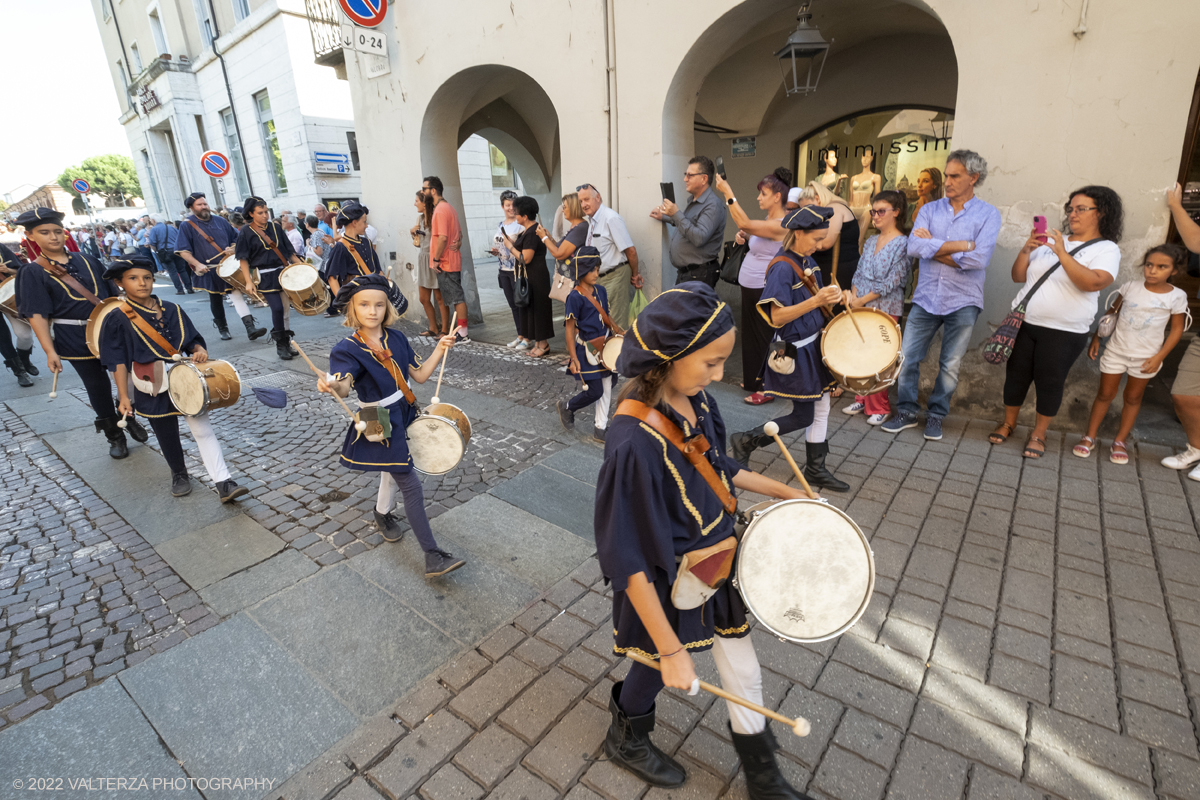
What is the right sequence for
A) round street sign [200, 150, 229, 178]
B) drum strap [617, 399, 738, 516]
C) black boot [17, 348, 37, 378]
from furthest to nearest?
round street sign [200, 150, 229, 178] < black boot [17, 348, 37, 378] < drum strap [617, 399, 738, 516]

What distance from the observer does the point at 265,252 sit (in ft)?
26.2

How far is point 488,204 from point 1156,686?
2201 centimetres

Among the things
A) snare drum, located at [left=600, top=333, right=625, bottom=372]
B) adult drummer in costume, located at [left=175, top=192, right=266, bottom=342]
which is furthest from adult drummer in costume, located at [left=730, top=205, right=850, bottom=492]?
adult drummer in costume, located at [left=175, top=192, right=266, bottom=342]

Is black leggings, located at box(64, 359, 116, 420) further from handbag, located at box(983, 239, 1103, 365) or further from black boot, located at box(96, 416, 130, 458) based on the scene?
handbag, located at box(983, 239, 1103, 365)

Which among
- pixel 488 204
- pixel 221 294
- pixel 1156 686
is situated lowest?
pixel 1156 686

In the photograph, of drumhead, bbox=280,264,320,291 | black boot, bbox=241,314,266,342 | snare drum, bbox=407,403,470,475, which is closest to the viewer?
snare drum, bbox=407,403,470,475

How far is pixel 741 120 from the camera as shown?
409 inches

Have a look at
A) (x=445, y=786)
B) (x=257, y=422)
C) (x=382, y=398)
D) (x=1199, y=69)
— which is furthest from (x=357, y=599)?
(x=1199, y=69)

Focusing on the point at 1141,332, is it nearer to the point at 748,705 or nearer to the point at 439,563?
the point at 748,705

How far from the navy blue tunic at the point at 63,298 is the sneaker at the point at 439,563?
405 centimetres

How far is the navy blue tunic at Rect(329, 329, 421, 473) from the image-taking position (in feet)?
10.6

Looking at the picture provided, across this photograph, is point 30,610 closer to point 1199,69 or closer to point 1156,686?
point 1156,686

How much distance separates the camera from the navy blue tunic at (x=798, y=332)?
3.77 meters

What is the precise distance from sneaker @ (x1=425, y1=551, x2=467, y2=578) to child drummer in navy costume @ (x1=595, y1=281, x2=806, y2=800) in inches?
67.1
